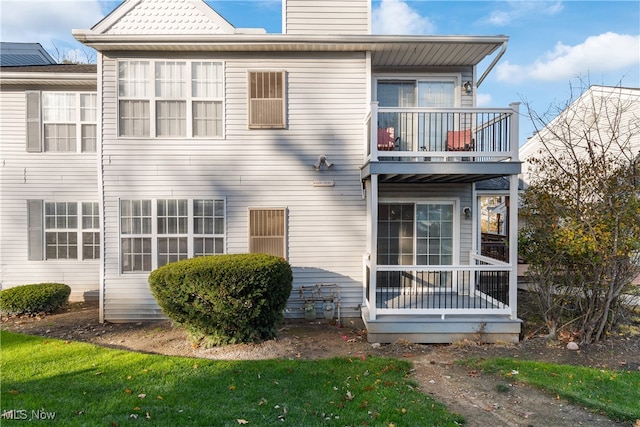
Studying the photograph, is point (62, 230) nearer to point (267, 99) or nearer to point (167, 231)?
point (167, 231)

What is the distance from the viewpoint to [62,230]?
895cm

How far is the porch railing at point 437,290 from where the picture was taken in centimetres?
622

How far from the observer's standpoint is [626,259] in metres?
5.71

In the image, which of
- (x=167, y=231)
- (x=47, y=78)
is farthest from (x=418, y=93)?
(x=47, y=78)

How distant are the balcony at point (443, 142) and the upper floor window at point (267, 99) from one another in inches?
74.0

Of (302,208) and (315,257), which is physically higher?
(302,208)

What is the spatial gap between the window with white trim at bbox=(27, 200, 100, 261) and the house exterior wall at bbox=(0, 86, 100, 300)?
14 cm

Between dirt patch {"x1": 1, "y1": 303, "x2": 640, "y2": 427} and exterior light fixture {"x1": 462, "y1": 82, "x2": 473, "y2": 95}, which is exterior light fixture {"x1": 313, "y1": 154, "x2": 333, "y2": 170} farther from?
exterior light fixture {"x1": 462, "y1": 82, "x2": 473, "y2": 95}

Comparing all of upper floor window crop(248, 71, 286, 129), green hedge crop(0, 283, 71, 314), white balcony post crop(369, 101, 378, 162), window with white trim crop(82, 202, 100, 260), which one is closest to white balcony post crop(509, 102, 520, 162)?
white balcony post crop(369, 101, 378, 162)

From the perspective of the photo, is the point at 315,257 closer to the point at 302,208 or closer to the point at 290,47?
the point at 302,208

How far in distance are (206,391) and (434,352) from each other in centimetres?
361

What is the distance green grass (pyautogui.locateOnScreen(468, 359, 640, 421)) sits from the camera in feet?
13.0

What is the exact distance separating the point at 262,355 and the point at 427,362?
2502 millimetres

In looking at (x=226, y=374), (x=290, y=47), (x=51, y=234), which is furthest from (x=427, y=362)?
(x=51, y=234)
